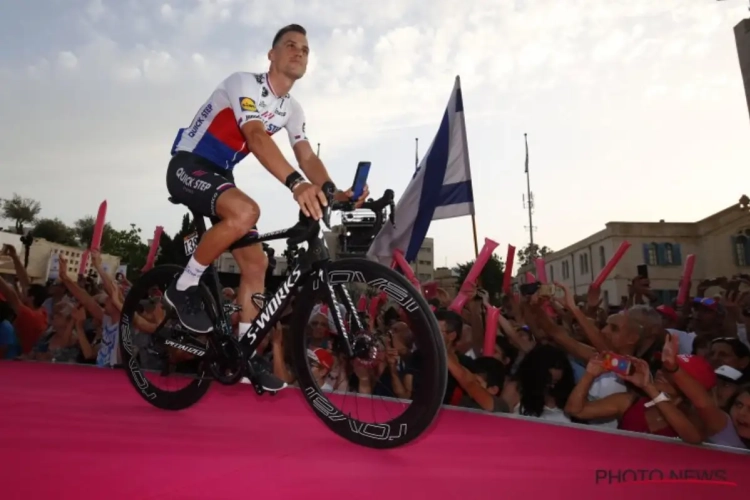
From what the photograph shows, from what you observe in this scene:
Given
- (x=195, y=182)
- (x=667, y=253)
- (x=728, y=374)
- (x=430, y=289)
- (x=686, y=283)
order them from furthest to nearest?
(x=667, y=253) → (x=430, y=289) → (x=686, y=283) → (x=728, y=374) → (x=195, y=182)

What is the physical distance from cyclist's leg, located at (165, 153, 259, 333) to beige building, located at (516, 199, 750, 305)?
146 ft

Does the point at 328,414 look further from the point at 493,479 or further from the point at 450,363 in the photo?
the point at 450,363

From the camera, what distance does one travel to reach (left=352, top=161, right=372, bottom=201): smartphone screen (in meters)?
2.65

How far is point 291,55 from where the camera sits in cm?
337

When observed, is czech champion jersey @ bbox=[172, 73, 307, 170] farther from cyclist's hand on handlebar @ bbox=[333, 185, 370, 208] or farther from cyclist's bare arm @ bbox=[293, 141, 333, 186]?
cyclist's hand on handlebar @ bbox=[333, 185, 370, 208]

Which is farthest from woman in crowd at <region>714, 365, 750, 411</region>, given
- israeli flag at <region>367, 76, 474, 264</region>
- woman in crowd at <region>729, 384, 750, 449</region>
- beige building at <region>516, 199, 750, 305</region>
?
beige building at <region>516, 199, 750, 305</region>

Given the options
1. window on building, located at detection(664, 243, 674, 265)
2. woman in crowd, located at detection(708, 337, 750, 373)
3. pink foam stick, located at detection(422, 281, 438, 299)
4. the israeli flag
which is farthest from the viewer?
window on building, located at detection(664, 243, 674, 265)

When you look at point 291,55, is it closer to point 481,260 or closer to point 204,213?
point 204,213

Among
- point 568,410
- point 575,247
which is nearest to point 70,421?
point 568,410

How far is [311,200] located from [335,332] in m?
0.72

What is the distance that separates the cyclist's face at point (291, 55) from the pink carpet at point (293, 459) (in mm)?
2301

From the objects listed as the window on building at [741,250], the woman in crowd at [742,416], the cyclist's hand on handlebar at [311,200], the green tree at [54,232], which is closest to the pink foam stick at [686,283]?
the woman in crowd at [742,416]

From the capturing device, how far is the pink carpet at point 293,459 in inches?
81.4

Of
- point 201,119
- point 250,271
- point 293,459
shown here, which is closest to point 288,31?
point 201,119
